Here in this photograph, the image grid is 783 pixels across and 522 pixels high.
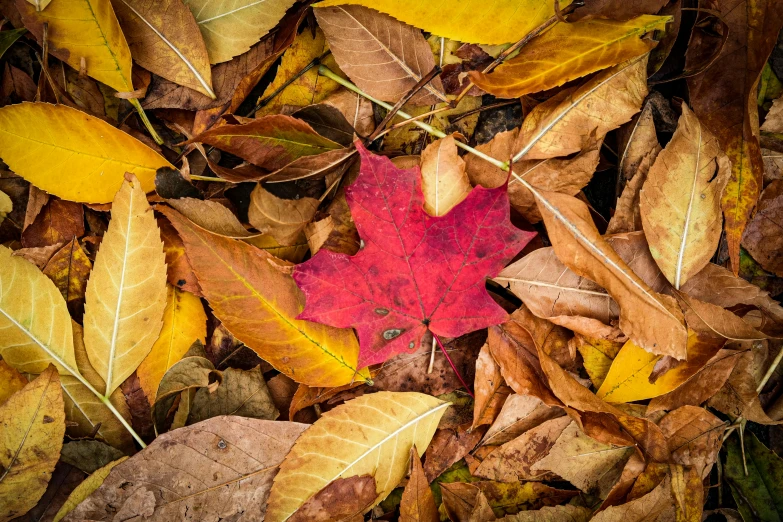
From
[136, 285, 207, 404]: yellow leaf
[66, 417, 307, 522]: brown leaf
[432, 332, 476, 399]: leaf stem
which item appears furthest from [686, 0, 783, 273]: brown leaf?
[136, 285, 207, 404]: yellow leaf

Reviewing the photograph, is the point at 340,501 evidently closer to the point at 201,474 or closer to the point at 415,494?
the point at 415,494

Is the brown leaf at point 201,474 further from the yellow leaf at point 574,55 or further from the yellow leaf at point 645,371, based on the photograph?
the yellow leaf at point 574,55

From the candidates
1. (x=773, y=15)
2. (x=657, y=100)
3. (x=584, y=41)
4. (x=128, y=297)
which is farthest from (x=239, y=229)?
(x=773, y=15)

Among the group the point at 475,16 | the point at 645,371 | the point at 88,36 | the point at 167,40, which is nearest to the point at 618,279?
the point at 645,371

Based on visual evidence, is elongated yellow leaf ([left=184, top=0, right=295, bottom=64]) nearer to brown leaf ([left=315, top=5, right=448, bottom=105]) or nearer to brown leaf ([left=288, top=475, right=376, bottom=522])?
brown leaf ([left=315, top=5, right=448, bottom=105])

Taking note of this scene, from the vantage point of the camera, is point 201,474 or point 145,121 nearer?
point 201,474

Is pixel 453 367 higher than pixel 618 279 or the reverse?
the reverse
